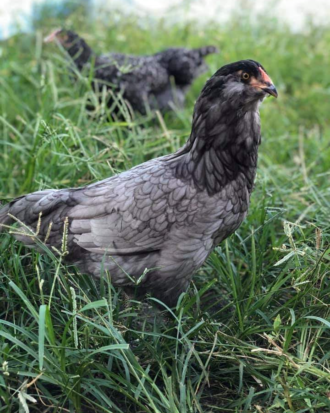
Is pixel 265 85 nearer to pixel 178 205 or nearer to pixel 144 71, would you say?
pixel 178 205

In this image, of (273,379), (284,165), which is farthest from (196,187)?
(284,165)

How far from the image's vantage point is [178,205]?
2010mm

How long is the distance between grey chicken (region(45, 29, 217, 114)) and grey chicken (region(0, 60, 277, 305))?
156cm

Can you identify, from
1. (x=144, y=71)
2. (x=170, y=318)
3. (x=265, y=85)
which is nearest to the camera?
(x=265, y=85)

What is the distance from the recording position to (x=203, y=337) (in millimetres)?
2117

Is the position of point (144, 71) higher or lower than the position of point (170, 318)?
higher

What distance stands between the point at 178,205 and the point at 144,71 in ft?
6.82

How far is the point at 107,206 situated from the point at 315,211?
1.16m

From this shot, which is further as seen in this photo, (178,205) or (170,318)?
(170,318)

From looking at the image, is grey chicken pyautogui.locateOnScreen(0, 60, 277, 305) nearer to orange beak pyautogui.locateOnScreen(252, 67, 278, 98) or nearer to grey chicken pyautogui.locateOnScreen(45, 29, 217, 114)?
orange beak pyautogui.locateOnScreen(252, 67, 278, 98)

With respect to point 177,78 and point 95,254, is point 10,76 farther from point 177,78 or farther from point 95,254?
point 95,254

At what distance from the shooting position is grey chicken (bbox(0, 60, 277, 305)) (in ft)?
6.49

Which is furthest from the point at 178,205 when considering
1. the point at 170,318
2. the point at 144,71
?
the point at 144,71

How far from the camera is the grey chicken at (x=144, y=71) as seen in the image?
12.3 feet
